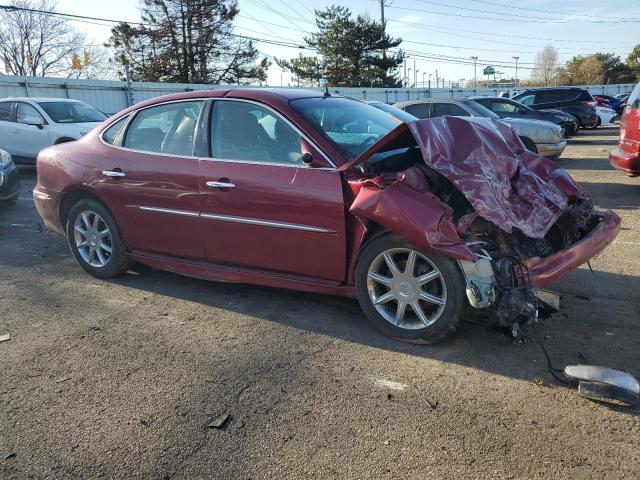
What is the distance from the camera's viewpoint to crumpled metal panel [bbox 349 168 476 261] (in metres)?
3.34

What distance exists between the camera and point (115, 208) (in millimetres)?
4957

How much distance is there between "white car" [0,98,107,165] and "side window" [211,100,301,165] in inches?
356

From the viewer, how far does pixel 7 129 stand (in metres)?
12.6

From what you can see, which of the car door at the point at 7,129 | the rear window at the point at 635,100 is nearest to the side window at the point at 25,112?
the car door at the point at 7,129

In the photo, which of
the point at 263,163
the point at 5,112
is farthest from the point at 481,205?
the point at 5,112

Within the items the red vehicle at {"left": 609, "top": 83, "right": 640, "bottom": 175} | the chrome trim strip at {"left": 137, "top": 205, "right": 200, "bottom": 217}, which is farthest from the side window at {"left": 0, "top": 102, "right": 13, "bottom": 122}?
the red vehicle at {"left": 609, "top": 83, "right": 640, "bottom": 175}

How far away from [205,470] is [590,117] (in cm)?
2242

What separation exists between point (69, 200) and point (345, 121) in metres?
2.91

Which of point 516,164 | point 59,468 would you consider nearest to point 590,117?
point 516,164

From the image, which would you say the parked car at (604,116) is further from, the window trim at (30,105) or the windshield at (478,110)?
the window trim at (30,105)

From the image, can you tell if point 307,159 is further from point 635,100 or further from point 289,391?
point 635,100

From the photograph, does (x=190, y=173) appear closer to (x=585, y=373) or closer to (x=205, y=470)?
(x=205, y=470)

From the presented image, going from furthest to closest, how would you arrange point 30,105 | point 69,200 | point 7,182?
point 30,105 < point 7,182 < point 69,200

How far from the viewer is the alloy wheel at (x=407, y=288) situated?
11.7ft
